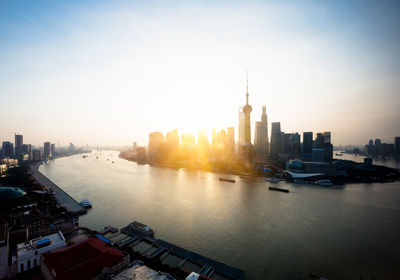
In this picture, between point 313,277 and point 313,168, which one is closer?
point 313,277

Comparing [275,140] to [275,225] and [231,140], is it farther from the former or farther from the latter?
[275,225]

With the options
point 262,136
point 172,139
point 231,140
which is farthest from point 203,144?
point 262,136

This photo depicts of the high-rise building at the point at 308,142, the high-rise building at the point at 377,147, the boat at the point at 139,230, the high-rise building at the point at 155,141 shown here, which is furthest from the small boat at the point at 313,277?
the high-rise building at the point at 377,147

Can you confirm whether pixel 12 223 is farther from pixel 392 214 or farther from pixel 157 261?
pixel 392 214

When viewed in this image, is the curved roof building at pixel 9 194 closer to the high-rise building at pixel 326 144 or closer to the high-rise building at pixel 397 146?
the high-rise building at pixel 326 144

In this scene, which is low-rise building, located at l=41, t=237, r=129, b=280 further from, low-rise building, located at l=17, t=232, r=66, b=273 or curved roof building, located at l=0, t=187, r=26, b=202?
curved roof building, located at l=0, t=187, r=26, b=202

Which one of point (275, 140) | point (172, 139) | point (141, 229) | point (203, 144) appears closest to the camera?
point (141, 229)
